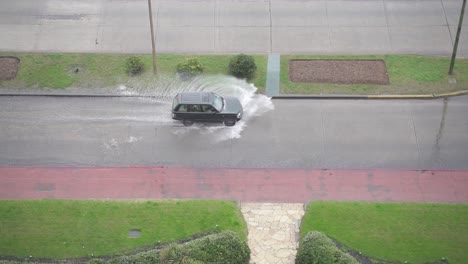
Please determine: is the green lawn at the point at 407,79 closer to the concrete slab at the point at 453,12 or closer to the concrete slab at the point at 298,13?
the concrete slab at the point at 453,12

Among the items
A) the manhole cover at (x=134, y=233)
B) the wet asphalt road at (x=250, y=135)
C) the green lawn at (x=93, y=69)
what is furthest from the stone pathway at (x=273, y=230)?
the green lawn at (x=93, y=69)

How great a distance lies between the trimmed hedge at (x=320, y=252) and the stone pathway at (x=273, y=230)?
119cm

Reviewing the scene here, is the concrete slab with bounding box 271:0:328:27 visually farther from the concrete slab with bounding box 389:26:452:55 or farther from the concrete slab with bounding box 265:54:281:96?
the concrete slab with bounding box 389:26:452:55

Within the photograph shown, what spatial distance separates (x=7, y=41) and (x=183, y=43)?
11.2 m

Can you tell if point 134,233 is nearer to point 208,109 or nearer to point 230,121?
point 208,109

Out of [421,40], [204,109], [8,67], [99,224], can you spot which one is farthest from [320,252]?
[8,67]

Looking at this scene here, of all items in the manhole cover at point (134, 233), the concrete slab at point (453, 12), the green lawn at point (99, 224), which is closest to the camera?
the green lawn at point (99, 224)

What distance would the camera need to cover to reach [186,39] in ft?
142

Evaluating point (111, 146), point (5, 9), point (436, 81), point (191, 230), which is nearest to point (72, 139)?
point (111, 146)

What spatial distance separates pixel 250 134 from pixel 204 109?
112 inches

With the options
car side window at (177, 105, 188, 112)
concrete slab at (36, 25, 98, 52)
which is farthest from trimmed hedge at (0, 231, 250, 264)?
concrete slab at (36, 25, 98, 52)

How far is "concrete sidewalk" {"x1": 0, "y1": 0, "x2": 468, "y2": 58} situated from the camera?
140 feet

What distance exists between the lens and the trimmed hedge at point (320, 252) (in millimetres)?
29766

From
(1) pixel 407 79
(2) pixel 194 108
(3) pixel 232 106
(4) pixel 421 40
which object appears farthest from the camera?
(4) pixel 421 40
